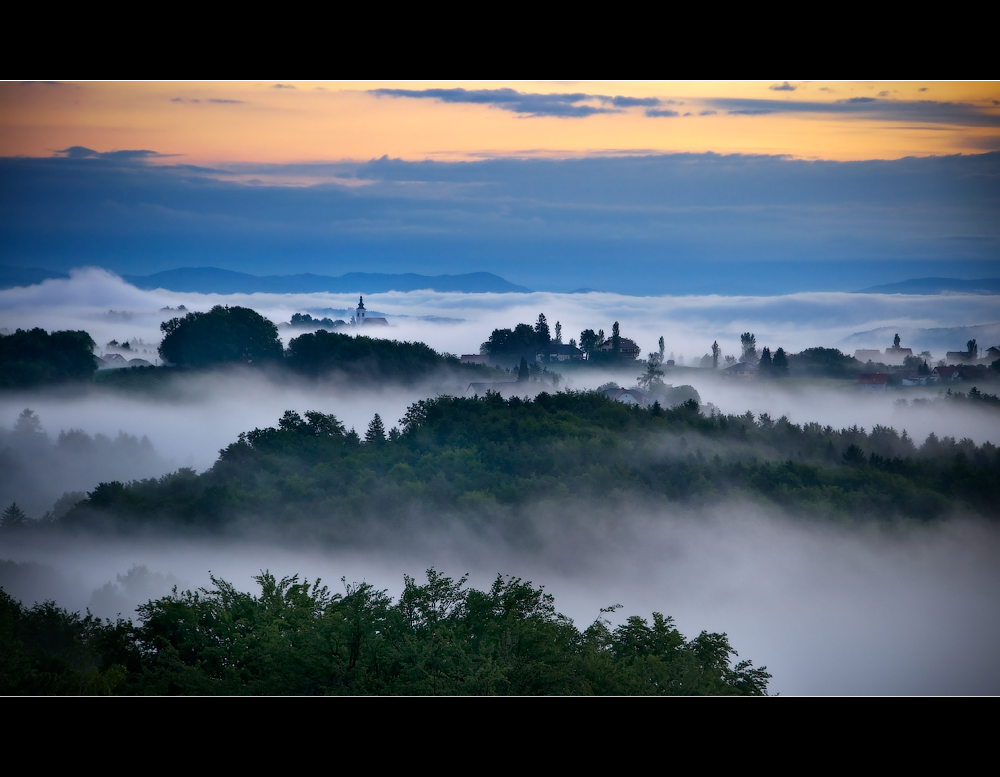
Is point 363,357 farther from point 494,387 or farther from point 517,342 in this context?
point 517,342

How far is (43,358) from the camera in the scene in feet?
75.4

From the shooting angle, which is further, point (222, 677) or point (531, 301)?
point (531, 301)

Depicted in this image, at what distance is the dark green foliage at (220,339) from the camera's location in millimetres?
23188

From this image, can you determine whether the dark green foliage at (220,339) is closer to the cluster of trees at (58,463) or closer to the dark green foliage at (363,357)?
the dark green foliage at (363,357)

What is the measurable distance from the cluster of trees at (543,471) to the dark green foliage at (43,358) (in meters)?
3.94

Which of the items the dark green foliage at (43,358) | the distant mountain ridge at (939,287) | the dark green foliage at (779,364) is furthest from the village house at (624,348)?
the dark green foliage at (43,358)

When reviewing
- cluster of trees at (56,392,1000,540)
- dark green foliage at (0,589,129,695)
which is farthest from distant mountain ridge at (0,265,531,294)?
dark green foliage at (0,589,129,695)

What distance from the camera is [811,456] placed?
850 inches

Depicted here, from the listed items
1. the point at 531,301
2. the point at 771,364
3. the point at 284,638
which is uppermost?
the point at 531,301

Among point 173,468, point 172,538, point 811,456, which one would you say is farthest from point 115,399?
point 811,456

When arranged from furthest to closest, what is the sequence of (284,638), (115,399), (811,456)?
1. (115,399)
2. (811,456)
3. (284,638)
